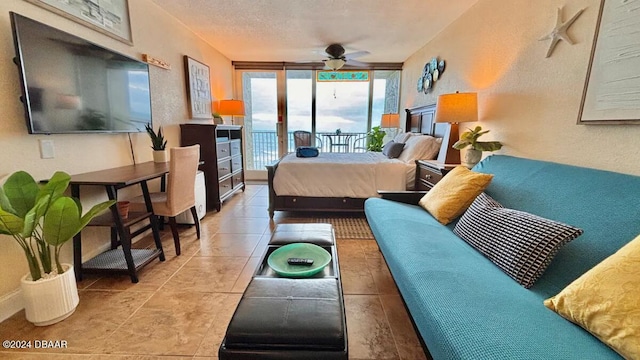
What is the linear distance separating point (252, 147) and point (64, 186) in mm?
4481

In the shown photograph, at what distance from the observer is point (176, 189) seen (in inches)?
92.5

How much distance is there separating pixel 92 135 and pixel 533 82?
347cm

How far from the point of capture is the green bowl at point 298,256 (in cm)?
136

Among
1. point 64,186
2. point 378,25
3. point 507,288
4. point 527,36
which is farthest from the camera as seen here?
point 378,25

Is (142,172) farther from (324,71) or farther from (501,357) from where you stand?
(324,71)

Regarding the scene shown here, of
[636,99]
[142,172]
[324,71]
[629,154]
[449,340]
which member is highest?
[324,71]

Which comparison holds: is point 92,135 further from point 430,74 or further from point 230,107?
point 430,74

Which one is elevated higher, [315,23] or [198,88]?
[315,23]

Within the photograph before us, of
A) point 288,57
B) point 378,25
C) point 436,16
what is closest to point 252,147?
point 288,57

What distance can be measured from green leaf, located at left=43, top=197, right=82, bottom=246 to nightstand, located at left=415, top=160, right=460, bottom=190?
273 centimetres

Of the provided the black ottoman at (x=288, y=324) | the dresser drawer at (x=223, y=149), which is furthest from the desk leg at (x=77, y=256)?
the dresser drawer at (x=223, y=149)

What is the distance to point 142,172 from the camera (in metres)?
2.22

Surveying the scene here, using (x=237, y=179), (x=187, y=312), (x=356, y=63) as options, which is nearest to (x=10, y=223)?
(x=187, y=312)

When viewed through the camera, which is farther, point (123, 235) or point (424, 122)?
point (424, 122)
